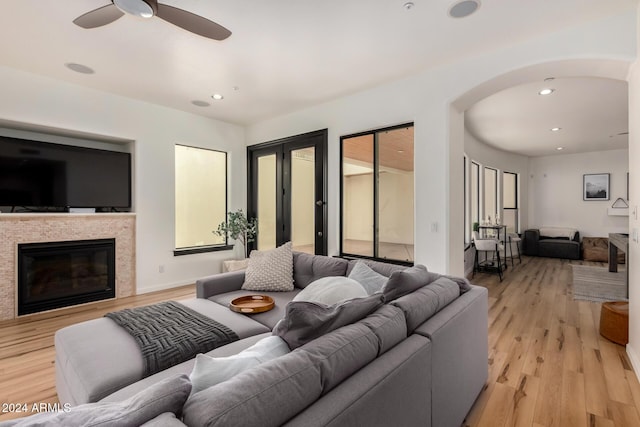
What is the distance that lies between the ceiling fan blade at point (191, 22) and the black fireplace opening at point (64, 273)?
3.27 meters

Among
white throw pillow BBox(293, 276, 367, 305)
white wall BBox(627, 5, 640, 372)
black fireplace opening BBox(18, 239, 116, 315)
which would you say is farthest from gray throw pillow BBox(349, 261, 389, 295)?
black fireplace opening BBox(18, 239, 116, 315)

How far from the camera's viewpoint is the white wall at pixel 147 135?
11.9 ft

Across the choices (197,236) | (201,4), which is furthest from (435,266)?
(197,236)

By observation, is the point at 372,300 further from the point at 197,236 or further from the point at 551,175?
the point at 551,175

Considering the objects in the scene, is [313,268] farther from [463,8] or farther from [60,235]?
[60,235]

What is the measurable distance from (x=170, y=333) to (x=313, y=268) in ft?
4.88

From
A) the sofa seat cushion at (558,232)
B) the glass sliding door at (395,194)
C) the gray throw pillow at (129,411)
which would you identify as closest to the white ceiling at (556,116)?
the glass sliding door at (395,194)

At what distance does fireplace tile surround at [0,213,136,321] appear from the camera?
354 cm

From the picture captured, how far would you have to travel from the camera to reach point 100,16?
2.16 m

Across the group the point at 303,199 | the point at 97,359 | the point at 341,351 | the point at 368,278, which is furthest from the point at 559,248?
the point at 97,359

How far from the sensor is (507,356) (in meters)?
2.70

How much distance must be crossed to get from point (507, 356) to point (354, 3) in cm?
310

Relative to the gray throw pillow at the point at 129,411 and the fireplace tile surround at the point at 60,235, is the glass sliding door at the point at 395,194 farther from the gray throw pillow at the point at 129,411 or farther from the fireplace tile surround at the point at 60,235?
the fireplace tile surround at the point at 60,235

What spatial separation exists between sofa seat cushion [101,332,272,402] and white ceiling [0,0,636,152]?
93.0 inches
